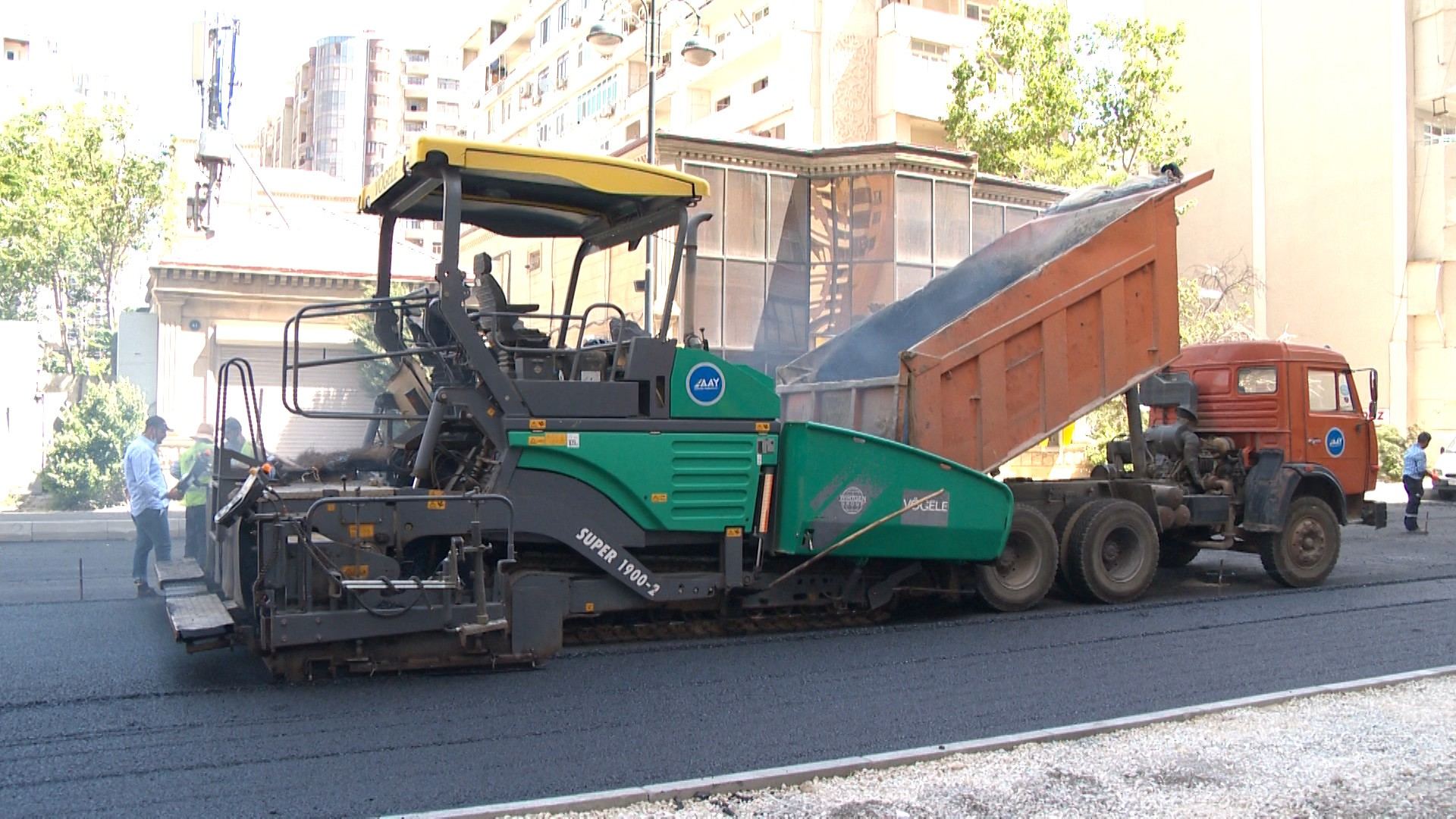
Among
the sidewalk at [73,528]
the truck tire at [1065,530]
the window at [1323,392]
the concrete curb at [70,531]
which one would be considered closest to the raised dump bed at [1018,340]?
the truck tire at [1065,530]

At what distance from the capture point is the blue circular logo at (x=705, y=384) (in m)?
7.60

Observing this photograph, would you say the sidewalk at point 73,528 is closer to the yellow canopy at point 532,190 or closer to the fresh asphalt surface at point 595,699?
the fresh asphalt surface at point 595,699

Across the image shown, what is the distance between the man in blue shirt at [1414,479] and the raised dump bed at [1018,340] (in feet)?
30.0

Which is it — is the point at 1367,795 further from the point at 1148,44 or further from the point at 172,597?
the point at 1148,44

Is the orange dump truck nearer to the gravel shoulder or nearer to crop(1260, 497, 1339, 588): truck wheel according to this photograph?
crop(1260, 497, 1339, 588): truck wheel

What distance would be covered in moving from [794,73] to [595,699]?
25.2 m

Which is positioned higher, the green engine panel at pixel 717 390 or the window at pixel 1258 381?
the window at pixel 1258 381

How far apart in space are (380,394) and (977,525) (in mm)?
4126

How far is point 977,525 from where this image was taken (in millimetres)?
8547

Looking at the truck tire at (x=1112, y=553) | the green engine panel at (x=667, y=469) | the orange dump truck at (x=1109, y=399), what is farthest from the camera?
the truck tire at (x=1112, y=553)

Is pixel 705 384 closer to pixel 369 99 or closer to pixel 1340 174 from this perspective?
pixel 1340 174

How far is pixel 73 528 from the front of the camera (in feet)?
55.7

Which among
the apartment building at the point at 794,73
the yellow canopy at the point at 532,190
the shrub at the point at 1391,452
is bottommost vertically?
the shrub at the point at 1391,452

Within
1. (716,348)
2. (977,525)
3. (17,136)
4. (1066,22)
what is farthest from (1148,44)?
(17,136)
